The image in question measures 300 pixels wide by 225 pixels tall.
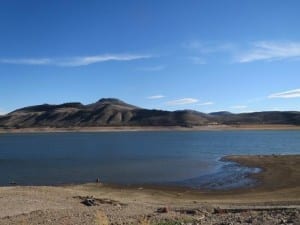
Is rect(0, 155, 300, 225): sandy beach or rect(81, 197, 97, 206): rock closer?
rect(0, 155, 300, 225): sandy beach

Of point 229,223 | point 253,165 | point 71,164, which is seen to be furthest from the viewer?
point 71,164

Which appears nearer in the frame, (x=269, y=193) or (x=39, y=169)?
(x=269, y=193)

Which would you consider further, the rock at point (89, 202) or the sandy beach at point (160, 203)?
the rock at point (89, 202)

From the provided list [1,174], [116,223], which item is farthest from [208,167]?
[116,223]

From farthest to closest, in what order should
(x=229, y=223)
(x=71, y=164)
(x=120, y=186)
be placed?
(x=71, y=164) < (x=120, y=186) < (x=229, y=223)

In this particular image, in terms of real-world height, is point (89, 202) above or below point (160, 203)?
above

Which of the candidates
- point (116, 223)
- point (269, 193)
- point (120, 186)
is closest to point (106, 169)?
point (120, 186)

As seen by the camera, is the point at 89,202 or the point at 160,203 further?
the point at 160,203

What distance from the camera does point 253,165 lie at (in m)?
58.7

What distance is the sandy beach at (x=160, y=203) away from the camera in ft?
53.1

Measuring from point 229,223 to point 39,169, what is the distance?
47.2m

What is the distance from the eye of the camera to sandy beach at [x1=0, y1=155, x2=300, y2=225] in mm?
16188

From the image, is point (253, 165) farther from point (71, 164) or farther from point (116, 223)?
point (116, 223)

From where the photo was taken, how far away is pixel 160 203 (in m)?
28.9
